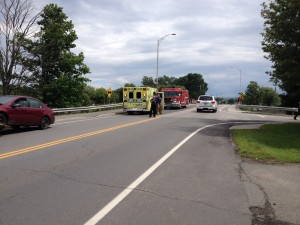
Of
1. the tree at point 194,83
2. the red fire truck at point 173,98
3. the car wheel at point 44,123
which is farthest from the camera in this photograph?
the tree at point 194,83

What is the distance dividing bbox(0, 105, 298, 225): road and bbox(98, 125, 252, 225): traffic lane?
0.05ft

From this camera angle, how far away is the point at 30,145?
40.2ft

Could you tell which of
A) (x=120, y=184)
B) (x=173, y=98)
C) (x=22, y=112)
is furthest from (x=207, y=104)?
(x=120, y=184)

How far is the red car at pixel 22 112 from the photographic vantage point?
15609 millimetres

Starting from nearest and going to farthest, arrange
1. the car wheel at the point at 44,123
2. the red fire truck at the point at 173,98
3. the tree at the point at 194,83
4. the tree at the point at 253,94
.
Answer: the car wheel at the point at 44,123, the red fire truck at the point at 173,98, the tree at the point at 253,94, the tree at the point at 194,83

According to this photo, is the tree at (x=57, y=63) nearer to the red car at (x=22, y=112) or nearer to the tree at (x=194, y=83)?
the red car at (x=22, y=112)

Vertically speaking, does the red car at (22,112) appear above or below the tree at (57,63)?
below

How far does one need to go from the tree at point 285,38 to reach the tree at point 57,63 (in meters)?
24.1

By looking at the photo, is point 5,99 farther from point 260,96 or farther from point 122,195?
point 260,96

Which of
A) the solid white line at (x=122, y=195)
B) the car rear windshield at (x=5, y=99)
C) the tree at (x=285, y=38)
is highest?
the tree at (x=285, y=38)

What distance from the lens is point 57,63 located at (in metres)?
40.0

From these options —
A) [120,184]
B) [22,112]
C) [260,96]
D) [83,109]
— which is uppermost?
[22,112]

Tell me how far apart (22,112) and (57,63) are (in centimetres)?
2449

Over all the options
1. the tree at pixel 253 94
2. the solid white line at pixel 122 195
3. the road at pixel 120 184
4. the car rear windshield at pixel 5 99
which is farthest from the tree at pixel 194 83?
the solid white line at pixel 122 195
